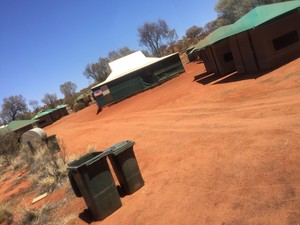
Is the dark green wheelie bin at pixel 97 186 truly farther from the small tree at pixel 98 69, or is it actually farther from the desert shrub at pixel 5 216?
the small tree at pixel 98 69

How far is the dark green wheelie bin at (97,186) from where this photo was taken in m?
6.46

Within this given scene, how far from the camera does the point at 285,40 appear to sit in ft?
52.1

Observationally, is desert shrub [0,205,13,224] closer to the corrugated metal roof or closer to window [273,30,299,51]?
window [273,30,299,51]

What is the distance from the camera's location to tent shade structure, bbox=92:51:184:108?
33.4 metres

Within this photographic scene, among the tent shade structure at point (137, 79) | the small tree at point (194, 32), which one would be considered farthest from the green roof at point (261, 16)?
the small tree at point (194, 32)

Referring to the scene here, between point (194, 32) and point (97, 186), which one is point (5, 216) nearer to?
point (97, 186)

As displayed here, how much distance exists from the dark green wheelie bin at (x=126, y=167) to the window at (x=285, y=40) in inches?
448

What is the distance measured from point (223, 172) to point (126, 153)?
7.33 ft

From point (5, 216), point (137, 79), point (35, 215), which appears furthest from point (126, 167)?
point (137, 79)

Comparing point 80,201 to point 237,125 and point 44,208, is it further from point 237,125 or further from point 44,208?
point 237,125

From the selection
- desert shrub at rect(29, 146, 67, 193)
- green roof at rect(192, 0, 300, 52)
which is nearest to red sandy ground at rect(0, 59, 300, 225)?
desert shrub at rect(29, 146, 67, 193)

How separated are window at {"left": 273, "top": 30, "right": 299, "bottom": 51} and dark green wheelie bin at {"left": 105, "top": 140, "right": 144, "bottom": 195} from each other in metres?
11.4

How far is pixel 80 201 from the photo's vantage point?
319 inches

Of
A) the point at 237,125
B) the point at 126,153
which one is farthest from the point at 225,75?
the point at 126,153
